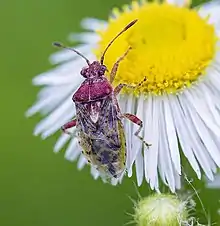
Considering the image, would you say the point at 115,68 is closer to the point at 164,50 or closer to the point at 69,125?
the point at 164,50

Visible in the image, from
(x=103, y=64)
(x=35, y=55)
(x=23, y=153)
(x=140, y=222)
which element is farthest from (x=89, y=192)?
(x=140, y=222)

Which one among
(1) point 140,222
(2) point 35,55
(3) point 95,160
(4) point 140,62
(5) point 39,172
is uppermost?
(2) point 35,55

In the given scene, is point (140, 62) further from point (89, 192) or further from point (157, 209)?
point (89, 192)

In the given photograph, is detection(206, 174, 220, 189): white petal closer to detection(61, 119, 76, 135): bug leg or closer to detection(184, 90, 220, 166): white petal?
detection(184, 90, 220, 166): white petal

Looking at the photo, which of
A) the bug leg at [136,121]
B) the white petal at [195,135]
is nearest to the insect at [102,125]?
the bug leg at [136,121]

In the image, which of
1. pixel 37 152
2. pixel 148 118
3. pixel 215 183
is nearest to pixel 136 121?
pixel 148 118

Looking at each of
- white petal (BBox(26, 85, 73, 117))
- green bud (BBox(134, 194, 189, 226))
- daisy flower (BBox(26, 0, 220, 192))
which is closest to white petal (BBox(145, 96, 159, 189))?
daisy flower (BBox(26, 0, 220, 192))

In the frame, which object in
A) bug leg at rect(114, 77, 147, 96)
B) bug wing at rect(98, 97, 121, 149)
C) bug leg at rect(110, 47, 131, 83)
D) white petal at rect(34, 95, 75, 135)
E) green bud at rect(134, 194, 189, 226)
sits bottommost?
green bud at rect(134, 194, 189, 226)
